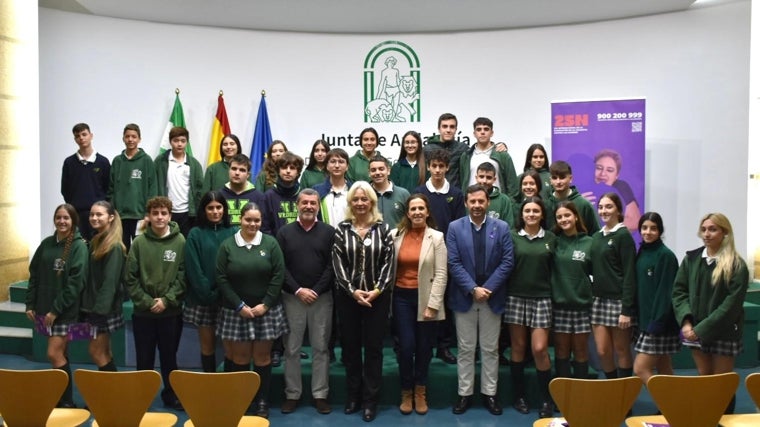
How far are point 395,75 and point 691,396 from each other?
596cm

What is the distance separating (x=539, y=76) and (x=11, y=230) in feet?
19.1

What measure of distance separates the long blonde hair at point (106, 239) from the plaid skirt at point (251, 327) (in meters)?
0.87

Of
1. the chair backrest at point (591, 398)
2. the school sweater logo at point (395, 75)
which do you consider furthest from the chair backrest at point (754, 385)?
the school sweater logo at point (395, 75)

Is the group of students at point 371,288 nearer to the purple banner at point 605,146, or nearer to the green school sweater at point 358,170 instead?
the green school sweater at point 358,170

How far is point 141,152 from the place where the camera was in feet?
19.4

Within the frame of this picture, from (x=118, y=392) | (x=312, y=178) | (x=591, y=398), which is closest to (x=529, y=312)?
(x=591, y=398)

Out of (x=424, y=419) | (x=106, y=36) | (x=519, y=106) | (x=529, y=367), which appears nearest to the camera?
(x=424, y=419)

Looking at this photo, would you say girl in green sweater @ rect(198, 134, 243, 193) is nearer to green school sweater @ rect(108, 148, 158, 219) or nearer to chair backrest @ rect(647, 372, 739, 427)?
green school sweater @ rect(108, 148, 158, 219)

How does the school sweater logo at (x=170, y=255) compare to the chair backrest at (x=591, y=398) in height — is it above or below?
above

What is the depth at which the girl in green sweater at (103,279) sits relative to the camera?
14.5 feet

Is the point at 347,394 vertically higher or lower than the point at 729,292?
lower

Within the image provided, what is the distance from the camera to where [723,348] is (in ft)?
13.4

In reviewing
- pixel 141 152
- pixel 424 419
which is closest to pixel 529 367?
pixel 424 419

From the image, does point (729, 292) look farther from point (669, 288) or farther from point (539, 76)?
point (539, 76)
